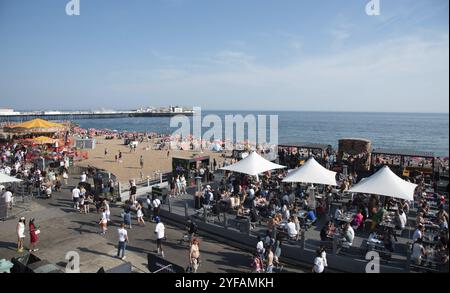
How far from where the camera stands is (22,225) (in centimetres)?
1164

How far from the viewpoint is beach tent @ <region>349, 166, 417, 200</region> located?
1203 cm

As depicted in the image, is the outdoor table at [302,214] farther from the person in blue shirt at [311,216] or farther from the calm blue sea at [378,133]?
the calm blue sea at [378,133]

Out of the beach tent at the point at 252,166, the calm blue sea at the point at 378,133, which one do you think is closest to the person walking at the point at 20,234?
the beach tent at the point at 252,166

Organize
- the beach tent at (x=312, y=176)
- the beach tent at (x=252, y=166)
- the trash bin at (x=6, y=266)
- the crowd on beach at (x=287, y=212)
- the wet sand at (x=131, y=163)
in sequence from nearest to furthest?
the trash bin at (x=6, y=266)
the crowd on beach at (x=287, y=212)
the beach tent at (x=312, y=176)
the beach tent at (x=252, y=166)
the wet sand at (x=131, y=163)

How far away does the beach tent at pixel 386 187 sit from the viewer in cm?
1203

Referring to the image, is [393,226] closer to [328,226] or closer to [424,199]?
[328,226]

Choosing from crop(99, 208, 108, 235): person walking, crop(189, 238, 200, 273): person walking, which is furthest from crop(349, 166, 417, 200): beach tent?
crop(99, 208, 108, 235): person walking

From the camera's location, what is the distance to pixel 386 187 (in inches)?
486

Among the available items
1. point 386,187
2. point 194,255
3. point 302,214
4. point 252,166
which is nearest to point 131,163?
point 252,166

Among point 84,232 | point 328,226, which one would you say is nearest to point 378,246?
point 328,226

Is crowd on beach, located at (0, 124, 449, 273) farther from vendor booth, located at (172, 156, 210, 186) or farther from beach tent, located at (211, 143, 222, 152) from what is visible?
beach tent, located at (211, 143, 222, 152)
